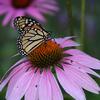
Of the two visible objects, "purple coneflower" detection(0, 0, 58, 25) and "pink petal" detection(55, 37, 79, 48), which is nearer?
"pink petal" detection(55, 37, 79, 48)

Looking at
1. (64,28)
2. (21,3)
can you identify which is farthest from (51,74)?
(64,28)

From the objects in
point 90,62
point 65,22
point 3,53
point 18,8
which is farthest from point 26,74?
point 65,22

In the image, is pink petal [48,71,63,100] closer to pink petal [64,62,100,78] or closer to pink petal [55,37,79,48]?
pink petal [64,62,100,78]

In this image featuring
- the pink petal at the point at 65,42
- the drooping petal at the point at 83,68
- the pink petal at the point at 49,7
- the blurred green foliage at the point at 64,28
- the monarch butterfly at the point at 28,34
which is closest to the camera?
the drooping petal at the point at 83,68

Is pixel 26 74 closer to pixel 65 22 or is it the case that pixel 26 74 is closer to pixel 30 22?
pixel 30 22

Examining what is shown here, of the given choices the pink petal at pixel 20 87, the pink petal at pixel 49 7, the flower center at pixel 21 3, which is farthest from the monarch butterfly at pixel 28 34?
the flower center at pixel 21 3

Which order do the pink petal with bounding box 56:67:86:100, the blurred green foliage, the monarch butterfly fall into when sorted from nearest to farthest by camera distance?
the pink petal with bounding box 56:67:86:100
the monarch butterfly
the blurred green foliage

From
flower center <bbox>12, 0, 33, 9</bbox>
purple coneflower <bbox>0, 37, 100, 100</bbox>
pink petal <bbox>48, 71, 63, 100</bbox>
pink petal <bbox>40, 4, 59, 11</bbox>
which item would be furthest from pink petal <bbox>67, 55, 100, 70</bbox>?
flower center <bbox>12, 0, 33, 9</bbox>

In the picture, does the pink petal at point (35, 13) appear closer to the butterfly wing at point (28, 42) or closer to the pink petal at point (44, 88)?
the butterfly wing at point (28, 42)

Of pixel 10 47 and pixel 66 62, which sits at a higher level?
pixel 66 62
